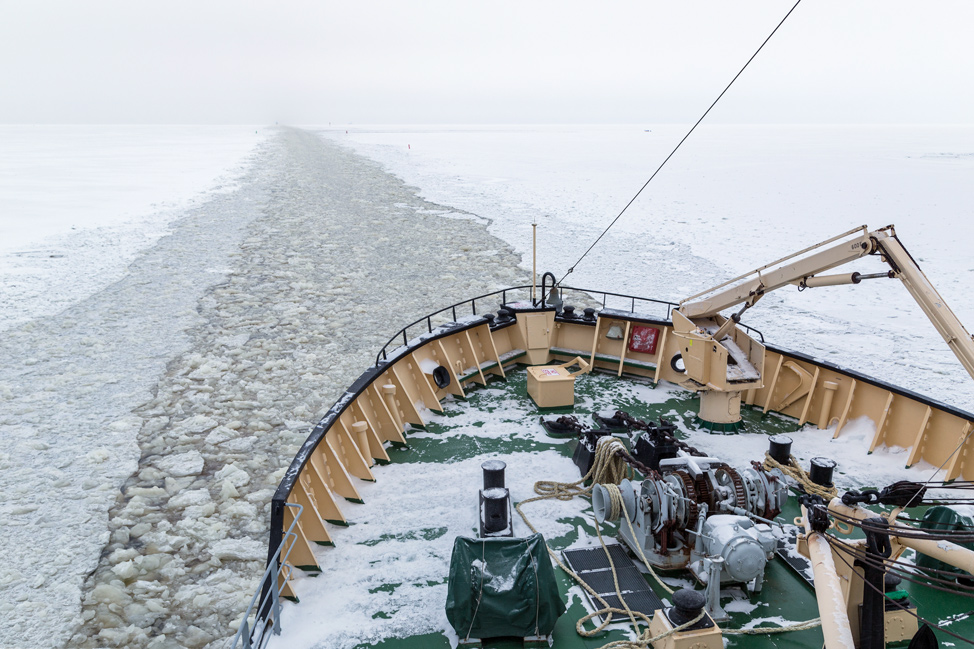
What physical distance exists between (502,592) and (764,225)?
33.1 meters

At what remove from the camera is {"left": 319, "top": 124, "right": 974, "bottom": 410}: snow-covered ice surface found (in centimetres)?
1830

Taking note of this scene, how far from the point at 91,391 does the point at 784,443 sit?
14673 millimetres

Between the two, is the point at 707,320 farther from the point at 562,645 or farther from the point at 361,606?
the point at 361,606

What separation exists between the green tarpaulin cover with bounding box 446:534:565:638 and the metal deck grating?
837mm

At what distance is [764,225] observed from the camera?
112ft

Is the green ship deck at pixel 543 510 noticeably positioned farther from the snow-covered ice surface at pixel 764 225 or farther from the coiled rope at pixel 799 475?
the snow-covered ice surface at pixel 764 225

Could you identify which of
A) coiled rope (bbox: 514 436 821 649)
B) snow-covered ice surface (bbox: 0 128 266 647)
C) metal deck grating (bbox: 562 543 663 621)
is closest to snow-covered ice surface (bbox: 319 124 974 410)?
coiled rope (bbox: 514 436 821 649)

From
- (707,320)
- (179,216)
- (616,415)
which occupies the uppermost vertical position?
(707,320)

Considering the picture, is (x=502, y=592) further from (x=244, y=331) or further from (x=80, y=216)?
(x=80, y=216)

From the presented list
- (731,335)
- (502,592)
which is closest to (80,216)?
(731,335)

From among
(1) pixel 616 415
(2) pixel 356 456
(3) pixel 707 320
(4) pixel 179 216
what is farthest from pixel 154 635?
(4) pixel 179 216

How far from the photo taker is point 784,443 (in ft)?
27.1

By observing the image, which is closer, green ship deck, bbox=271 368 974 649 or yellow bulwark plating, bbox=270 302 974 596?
green ship deck, bbox=271 368 974 649

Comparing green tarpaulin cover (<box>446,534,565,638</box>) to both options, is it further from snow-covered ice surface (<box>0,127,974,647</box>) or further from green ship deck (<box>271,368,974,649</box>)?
snow-covered ice surface (<box>0,127,974,647</box>)
